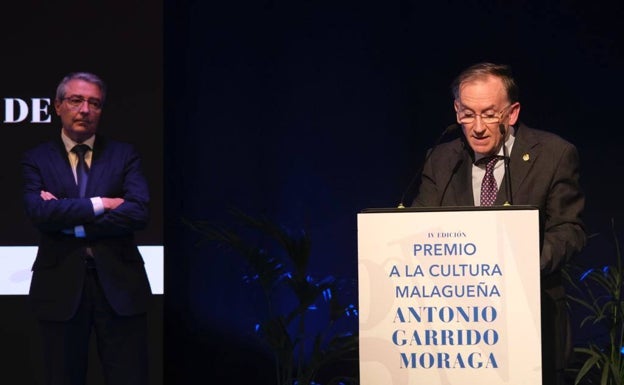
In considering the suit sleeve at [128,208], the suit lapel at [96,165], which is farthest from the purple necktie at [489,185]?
the suit lapel at [96,165]

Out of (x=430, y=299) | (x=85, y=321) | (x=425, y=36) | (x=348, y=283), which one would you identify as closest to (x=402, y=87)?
(x=425, y=36)

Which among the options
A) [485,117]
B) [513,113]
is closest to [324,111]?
[513,113]

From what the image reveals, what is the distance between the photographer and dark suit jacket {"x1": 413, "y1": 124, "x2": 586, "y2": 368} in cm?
338

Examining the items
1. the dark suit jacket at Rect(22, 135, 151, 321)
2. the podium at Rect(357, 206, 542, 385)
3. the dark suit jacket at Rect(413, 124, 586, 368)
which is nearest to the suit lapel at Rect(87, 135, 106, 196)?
the dark suit jacket at Rect(22, 135, 151, 321)

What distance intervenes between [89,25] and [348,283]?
197cm

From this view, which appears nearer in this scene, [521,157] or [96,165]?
[521,157]

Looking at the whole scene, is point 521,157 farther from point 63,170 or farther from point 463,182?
point 63,170

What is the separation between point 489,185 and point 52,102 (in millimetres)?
2650

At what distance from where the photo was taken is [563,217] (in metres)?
3.51

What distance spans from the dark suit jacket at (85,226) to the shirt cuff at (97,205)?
2 cm

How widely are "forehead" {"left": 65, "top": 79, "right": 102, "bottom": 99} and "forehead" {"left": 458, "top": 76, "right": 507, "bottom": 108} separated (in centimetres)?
235

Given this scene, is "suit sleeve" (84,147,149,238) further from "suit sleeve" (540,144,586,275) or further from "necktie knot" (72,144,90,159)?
"suit sleeve" (540,144,586,275)

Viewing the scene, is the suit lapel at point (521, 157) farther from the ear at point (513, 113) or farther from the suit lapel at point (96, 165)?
the suit lapel at point (96, 165)

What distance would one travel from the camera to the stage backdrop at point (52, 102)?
212 inches
